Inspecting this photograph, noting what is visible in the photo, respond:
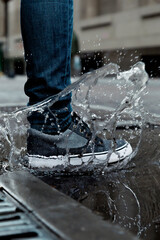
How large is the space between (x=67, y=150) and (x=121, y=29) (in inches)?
708

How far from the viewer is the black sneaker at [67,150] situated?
1764 millimetres

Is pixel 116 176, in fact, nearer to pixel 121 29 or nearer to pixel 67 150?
pixel 67 150

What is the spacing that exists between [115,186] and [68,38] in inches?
25.8

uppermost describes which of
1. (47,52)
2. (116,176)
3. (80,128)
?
(47,52)

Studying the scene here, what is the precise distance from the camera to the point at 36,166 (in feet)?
5.80

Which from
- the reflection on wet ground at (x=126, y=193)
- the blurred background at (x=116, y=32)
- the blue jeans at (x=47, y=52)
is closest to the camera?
the reflection on wet ground at (x=126, y=193)

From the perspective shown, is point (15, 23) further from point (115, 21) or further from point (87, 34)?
point (115, 21)

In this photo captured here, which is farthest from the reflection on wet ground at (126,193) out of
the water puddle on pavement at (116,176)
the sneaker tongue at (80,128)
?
the sneaker tongue at (80,128)

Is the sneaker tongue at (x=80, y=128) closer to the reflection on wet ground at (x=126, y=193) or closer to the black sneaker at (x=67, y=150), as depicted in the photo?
the black sneaker at (x=67, y=150)

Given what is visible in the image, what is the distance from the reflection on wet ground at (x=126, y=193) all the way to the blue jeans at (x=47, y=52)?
24 centimetres

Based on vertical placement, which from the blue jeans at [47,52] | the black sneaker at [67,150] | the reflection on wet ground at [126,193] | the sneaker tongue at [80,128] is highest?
the blue jeans at [47,52]

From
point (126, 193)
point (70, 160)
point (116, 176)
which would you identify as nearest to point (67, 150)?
point (70, 160)

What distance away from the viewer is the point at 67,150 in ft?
5.82

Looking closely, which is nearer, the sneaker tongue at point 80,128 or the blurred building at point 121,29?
the sneaker tongue at point 80,128
